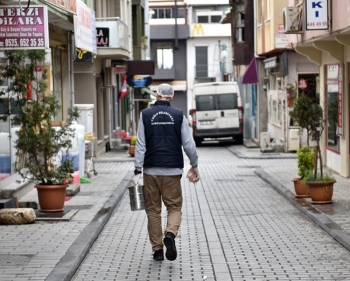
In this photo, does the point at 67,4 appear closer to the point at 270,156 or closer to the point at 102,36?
the point at 102,36

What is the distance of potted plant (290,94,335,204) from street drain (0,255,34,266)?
661 cm

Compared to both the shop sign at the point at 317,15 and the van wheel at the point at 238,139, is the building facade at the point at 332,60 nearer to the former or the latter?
the shop sign at the point at 317,15

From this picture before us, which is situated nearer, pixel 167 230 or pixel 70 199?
pixel 167 230

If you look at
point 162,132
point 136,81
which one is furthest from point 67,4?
point 136,81

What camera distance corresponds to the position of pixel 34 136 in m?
14.4

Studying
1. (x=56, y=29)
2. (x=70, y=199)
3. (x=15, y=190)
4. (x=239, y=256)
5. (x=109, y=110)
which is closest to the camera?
(x=239, y=256)

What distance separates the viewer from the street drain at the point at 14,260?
402 inches

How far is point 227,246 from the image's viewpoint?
11711mm

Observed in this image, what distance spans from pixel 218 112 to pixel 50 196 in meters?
28.1

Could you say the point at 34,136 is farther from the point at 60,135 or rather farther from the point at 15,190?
the point at 15,190

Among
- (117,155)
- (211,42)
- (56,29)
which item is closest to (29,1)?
(56,29)

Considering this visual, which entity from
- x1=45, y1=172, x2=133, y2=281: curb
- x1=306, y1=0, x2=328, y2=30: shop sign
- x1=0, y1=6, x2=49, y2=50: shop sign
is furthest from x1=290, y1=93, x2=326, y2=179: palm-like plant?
x1=0, y1=6, x2=49, y2=50: shop sign

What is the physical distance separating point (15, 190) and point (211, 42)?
57.0m

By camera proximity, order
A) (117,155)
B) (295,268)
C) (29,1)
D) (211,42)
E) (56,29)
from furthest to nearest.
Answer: (211,42) < (117,155) < (56,29) < (29,1) < (295,268)
